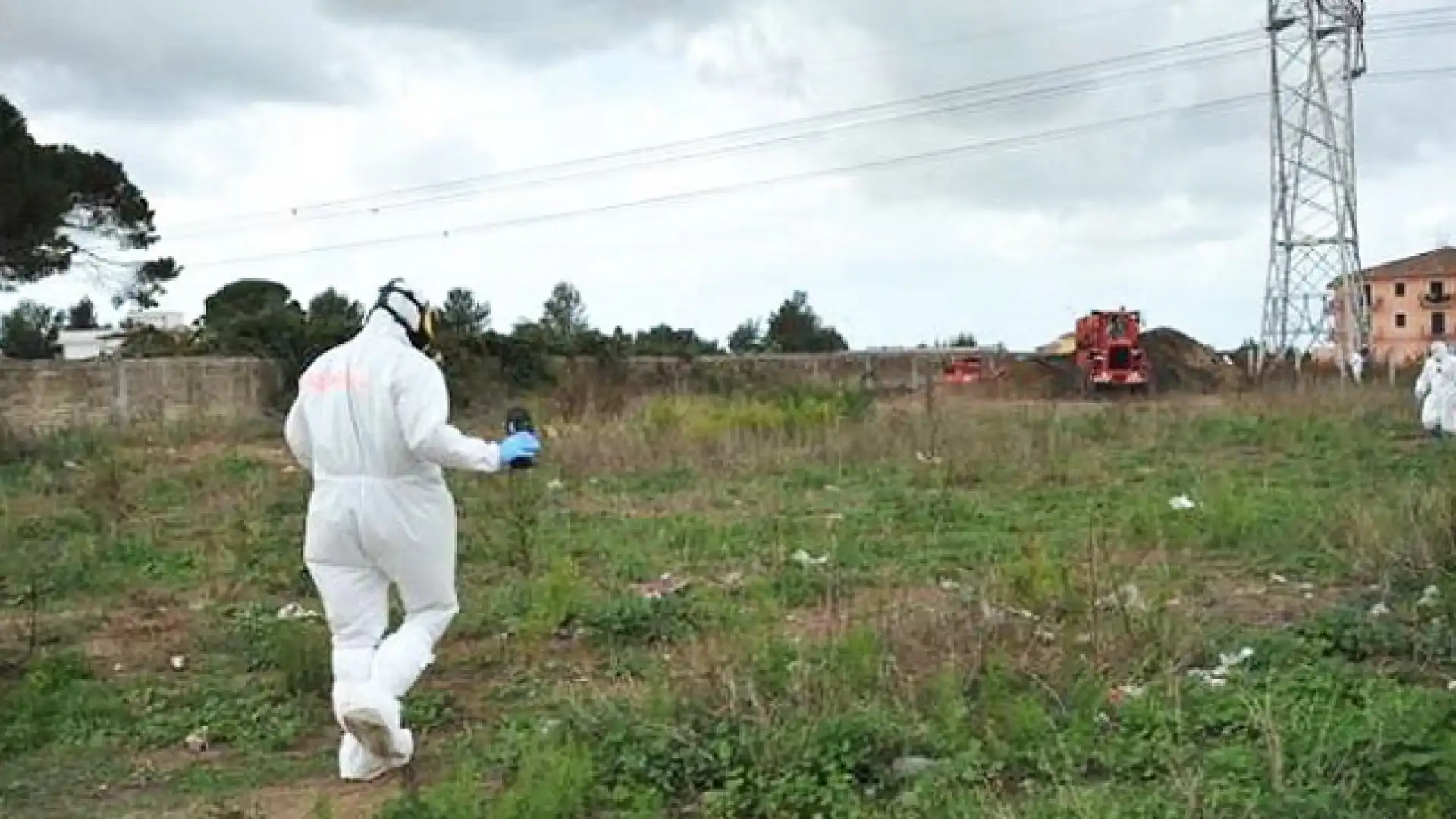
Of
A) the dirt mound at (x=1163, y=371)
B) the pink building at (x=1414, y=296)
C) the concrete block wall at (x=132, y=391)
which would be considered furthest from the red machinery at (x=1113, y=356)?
the pink building at (x=1414, y=296)

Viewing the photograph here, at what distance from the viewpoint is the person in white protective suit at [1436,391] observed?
16.8m

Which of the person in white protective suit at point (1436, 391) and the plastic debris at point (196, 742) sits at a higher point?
the person in white protective suit at point (1436, 391)

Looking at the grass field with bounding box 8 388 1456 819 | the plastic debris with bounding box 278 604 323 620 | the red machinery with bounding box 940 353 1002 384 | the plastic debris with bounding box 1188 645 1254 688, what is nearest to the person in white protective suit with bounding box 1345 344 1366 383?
the red machinery with bounding box 940 353 1002 384

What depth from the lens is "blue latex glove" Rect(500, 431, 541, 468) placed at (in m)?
5.54

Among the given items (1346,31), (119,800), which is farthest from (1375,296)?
(119,800)

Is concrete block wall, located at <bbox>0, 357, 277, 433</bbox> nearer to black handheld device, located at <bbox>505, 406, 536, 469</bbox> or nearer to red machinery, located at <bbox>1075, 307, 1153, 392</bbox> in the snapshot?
red machinery, located at <bbox>1075, 307, 1153, 392</bbox>

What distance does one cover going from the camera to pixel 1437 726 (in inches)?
192

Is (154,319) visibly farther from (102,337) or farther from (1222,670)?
(1222,670)

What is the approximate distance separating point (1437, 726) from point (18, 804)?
464 centimetres

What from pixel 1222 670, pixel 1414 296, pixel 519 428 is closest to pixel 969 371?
pixel 1222 670

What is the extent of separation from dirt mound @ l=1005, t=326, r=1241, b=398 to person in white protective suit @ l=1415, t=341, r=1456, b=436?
50.7ft

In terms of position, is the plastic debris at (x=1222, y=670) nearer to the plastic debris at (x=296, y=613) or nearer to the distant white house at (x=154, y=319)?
the plastic debris at (x=296, y=613)

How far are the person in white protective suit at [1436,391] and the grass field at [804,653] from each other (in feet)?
8.19

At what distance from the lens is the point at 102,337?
42000 mm
